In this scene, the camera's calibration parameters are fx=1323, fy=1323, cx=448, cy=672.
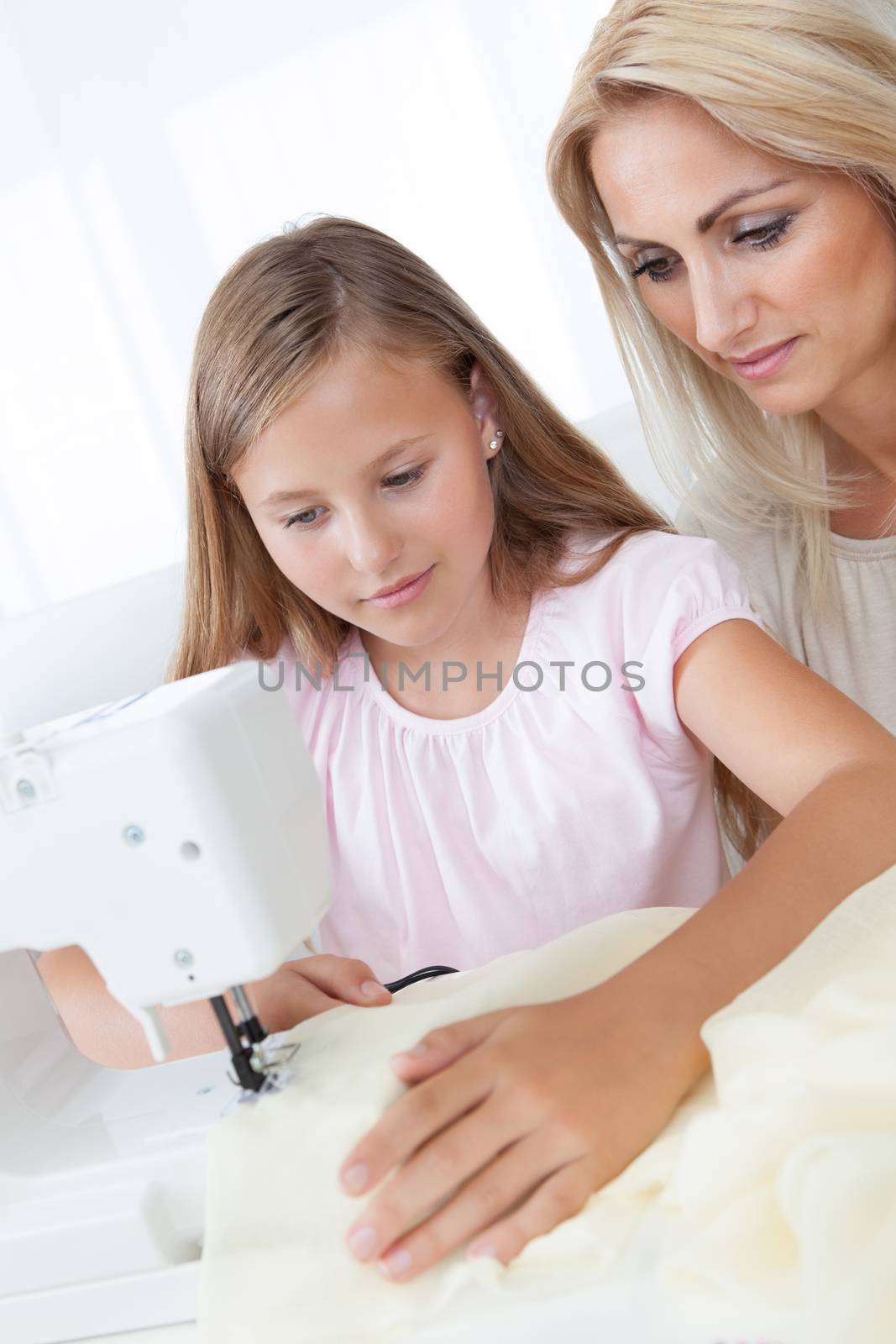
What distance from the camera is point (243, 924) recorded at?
0.85m

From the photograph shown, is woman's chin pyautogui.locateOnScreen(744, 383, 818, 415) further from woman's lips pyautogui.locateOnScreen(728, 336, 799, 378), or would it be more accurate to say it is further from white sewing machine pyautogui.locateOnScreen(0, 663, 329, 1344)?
white sewing machine pyautogui.locateOnScreen(0, 663, 329, 1344)

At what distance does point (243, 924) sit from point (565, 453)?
2.84ft

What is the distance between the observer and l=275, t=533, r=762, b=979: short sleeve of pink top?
146 centimetres

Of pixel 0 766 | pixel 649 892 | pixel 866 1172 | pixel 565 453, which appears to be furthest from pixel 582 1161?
pixel 565 453

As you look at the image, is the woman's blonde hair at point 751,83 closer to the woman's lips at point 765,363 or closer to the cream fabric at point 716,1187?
the woman's lips at point 765,363

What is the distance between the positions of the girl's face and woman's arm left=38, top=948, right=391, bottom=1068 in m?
0.39

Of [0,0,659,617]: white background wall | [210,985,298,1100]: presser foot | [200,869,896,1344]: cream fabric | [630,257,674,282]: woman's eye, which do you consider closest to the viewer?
[200,869,896,1344]: cream fabric

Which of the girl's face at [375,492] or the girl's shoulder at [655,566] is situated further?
the girl's shoulder at [655,566]

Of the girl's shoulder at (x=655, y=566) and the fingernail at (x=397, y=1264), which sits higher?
the girl's shoulder at (x=655, y=566)

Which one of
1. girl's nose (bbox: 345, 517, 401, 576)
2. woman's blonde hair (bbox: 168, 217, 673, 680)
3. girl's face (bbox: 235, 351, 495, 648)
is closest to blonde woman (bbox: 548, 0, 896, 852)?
woman's blonde hair (bbox: 168, 217, 673, 680)

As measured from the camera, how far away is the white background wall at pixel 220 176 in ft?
10.1

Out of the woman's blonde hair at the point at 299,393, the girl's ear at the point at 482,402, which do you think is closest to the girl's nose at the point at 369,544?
the woman's blonde hair at the point at 299,393

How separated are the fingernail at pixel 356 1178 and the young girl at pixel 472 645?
9.9 inches

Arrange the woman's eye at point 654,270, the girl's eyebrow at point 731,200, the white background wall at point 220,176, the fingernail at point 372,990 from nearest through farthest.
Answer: the fingernail at point 372,990
the girl's eyebrow at point 731,200
the woman's eye at point 654,270
the white background wall at point 220,176
